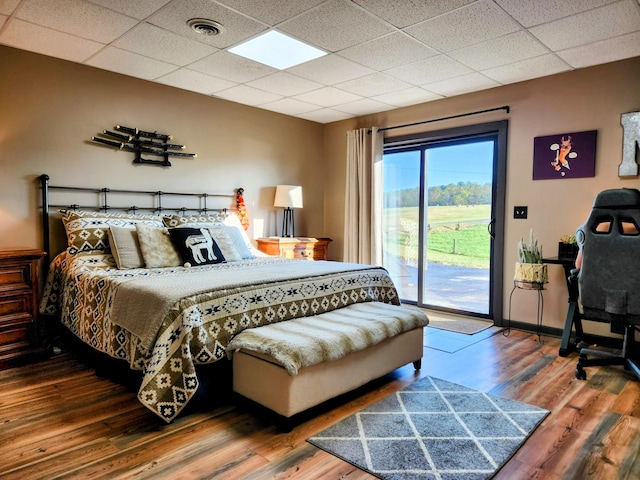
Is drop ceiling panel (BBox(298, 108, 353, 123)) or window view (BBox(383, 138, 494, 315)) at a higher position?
drop ceiling panel (BBox(298, 108, 353, 123))

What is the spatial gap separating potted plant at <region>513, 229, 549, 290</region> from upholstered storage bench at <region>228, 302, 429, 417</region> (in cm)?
144

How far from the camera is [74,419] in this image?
234cm

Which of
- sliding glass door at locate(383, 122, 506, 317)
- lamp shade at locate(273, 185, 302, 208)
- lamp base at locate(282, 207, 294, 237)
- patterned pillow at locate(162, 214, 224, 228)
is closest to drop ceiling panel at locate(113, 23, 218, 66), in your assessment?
patterned pillow at locate(162, 214, 224, 228)

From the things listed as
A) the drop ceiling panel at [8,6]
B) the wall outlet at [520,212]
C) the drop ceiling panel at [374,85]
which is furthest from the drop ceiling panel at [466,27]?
the drop ceiling panel at [8,6]

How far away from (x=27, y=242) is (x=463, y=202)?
4278 millimetres

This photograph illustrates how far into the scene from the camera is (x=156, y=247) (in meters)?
3.38

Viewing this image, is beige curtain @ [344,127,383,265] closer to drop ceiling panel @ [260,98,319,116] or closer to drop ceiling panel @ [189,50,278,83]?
drop ceiling panel @ [260,98,319,116]

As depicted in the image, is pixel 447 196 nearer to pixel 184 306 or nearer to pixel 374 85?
pixel 374 85

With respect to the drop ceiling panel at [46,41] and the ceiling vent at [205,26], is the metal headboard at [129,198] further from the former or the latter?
the ceiling vent at [205,26]

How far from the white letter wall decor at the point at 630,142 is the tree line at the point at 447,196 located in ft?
4.13

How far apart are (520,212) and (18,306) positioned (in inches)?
175

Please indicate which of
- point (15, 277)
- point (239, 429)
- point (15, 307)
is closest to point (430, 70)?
point (239, 429)

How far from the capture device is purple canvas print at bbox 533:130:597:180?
378 centimetres

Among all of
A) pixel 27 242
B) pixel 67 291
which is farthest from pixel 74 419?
pixel 27 242
